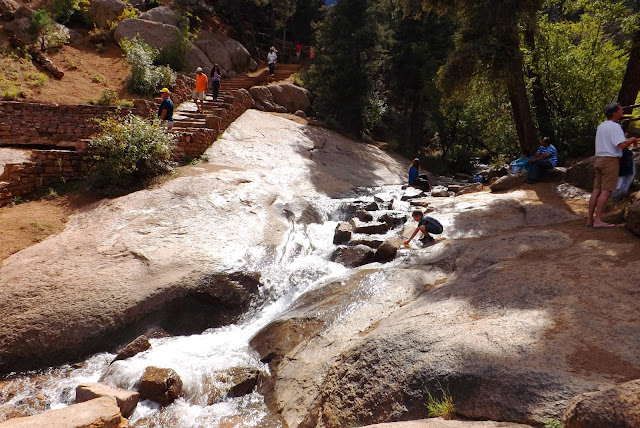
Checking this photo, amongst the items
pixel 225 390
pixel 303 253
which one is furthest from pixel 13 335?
pixel 303 253

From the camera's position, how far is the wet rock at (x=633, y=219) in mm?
6676

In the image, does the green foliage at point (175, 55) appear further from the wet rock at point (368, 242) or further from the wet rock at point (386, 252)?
the wet rock at point (386, 252)

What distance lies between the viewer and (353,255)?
30.0ft

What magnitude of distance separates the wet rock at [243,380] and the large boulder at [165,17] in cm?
2403

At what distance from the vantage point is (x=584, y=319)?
440 cm

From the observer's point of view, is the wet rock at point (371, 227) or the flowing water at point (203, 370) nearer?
the flowing water at point (203, 370)

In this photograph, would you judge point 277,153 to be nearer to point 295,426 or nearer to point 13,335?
point 13,335

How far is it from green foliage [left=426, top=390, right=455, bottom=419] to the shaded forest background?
11747 millimetres

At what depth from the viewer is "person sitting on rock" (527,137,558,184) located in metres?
11.9

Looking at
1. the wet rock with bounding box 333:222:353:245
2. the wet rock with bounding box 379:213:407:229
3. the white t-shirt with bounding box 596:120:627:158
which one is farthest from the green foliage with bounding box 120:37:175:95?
the white t-shirt with bounding box 596:120:627:158

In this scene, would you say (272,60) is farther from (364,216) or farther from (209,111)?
(364,216)

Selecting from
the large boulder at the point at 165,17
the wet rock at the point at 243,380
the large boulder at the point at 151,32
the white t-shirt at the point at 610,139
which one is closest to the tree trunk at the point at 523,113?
the white t-shirt at the point at 610,139

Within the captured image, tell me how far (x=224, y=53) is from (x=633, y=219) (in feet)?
82.2

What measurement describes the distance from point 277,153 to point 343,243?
7336 mm
